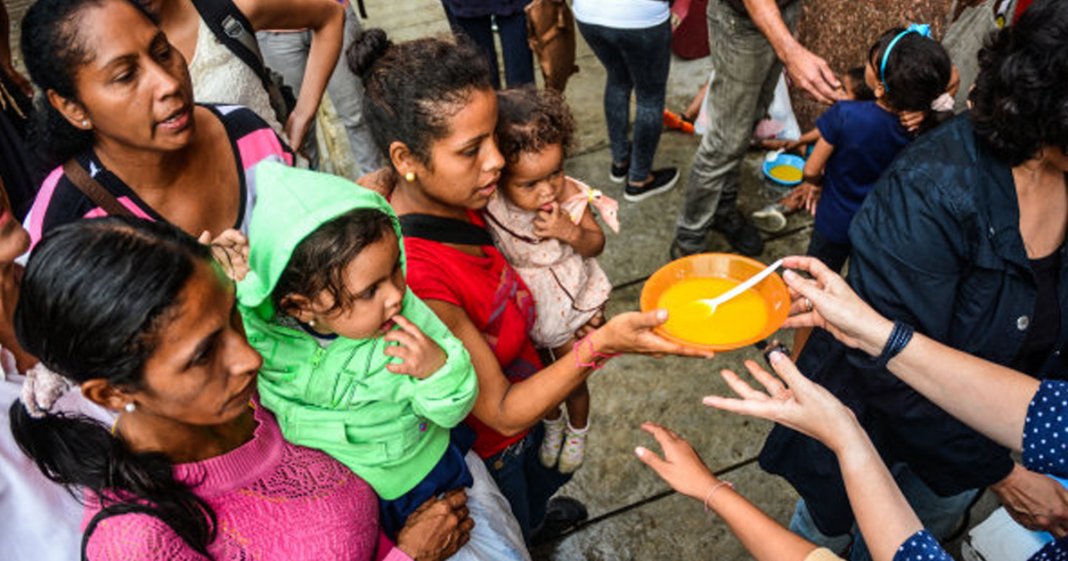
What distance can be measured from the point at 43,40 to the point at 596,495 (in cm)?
252

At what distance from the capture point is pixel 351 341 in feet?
5.22

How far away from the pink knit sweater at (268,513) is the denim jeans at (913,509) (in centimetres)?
154

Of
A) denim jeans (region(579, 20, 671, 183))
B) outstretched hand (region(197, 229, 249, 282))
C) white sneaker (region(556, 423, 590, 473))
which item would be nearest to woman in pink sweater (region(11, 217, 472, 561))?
outstretched hand (region(197, 229, 249, 282))

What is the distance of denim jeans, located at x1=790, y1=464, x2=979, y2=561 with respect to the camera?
2344 mm

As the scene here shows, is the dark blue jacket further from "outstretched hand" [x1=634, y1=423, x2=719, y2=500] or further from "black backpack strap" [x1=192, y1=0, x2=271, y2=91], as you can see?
"black backpack strap" [x1=192, y1=0, x2=271, y2=91]

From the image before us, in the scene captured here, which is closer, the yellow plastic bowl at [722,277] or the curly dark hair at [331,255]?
the curly dark hair at [331,255]

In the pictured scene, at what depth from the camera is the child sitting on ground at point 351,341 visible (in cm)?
144

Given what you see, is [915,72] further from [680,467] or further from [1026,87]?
[680,467]

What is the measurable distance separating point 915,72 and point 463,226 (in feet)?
6.73

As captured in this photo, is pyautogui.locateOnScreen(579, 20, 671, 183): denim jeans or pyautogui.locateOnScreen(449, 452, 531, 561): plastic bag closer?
pyautogui.locateOnScreen(449, 452, 531, 561): plastic bag

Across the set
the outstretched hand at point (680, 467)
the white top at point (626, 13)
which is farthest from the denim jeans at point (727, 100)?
the outstretched hand at point (680, 467)

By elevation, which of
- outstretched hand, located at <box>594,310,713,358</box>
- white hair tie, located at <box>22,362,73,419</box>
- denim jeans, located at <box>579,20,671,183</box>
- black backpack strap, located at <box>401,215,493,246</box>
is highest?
white hair tie, located at <box>22,362,73,419</box>

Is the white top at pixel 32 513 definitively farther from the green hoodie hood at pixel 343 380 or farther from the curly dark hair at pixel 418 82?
the curly dark hair at pixel 418 82

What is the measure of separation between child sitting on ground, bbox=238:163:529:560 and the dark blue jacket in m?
1.11
